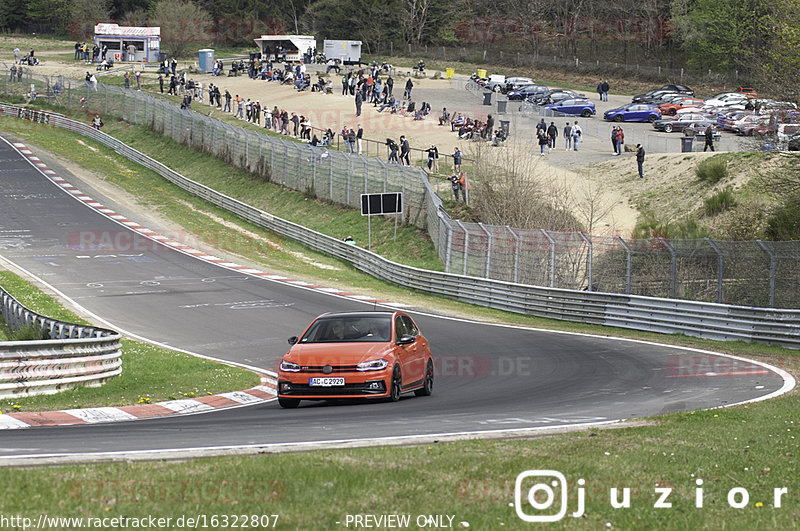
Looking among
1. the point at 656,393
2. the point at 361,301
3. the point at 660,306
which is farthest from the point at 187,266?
the point at 656,393

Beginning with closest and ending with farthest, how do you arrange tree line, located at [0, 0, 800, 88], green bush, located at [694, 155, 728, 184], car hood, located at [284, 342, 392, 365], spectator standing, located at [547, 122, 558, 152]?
car hood, located at [284, 342, 392, 365], green bush, located at [694, 155, 728, 184], spectator standing, located at [547, 122, 558, 152], tree line, located at [0, 0, 800, 88]

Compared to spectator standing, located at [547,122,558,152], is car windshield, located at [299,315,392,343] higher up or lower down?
lower down

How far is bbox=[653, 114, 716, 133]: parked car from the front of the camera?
57438 mm

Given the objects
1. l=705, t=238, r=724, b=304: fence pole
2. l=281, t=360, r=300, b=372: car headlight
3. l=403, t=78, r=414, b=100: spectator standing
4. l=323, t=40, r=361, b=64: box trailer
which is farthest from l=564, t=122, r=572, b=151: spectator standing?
l=323, t=40, r=361, b=64: box trailer

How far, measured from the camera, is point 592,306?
89.2 feet

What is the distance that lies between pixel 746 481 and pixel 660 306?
17432 mm

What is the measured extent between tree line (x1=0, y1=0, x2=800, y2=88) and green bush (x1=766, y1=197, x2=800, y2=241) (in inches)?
1998

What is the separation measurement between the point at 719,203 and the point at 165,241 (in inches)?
898

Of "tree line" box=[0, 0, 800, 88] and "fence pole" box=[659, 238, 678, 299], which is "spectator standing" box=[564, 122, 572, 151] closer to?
"fence pole" box=[659, 238, 678, 299]

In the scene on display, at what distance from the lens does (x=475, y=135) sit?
52.0 metres

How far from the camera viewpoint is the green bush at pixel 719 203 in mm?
41125

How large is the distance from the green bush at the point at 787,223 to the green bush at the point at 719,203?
8.75 metres

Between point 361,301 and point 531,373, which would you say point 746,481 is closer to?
point 531,373

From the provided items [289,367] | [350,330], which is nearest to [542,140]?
[350,330]
